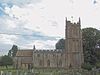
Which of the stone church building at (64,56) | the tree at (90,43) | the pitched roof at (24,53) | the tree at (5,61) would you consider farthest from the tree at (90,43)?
the tree at (5,61)

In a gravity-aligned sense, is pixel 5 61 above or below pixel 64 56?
below

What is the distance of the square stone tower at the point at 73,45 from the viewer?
95.5m

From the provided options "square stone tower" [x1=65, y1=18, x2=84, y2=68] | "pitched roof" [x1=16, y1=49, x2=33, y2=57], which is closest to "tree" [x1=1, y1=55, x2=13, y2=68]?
"pitched roof" [x1=16, y1=49, x2=33, y2=57]

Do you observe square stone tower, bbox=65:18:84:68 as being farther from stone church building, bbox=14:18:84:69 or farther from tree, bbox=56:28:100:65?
tree, bbox=56:28:100:65

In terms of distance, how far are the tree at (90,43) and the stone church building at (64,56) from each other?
176cm

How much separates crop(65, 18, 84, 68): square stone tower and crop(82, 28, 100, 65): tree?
1.77 m

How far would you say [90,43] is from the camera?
304ft

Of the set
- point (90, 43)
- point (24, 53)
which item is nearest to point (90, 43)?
point (90, 43)

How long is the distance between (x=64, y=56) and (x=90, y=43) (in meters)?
11.0

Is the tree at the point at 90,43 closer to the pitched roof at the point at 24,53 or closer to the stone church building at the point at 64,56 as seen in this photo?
the stone church building at the point at 64,56

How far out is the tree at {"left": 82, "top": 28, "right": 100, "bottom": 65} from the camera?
9097cm

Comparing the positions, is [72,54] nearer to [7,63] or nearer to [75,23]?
[75,23]

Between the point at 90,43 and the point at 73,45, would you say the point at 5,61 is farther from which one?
the point at 90,43

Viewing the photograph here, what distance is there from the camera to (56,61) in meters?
100
